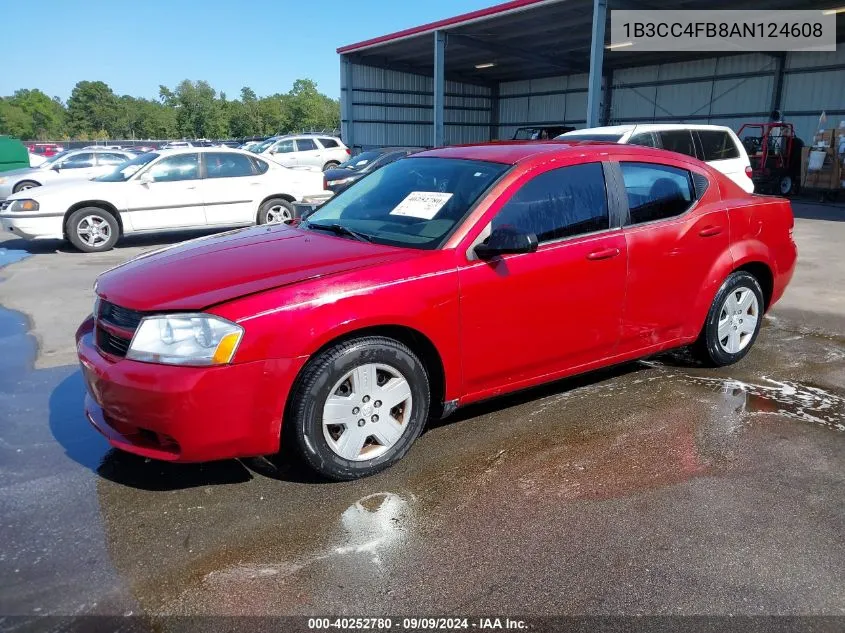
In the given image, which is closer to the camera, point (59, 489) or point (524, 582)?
point (524, 582)

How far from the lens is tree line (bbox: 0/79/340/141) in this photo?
84.0 meters

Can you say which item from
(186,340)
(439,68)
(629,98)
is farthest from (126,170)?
(629,98)

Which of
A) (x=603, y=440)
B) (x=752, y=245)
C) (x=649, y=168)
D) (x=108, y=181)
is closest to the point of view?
(x=603, y=440)

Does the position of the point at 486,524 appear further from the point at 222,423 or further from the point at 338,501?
the point at 222,423

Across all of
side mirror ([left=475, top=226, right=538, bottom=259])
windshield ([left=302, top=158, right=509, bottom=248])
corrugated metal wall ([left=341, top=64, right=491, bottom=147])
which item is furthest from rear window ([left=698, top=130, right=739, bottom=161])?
corrugated metal wall ([left=341, top=64, right=491, bottom=147])

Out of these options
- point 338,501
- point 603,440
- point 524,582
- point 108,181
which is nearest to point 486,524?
point 524,582

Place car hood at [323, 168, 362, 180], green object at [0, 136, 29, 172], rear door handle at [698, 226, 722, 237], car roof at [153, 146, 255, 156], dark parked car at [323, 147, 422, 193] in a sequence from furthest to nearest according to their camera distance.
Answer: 1. green object at [0, 136, 29, 172]
2. car hood at [323, 168, 362, 180]
3. dark parked car at [323, 147, 422, 193]
4. car roof at [153, 146, 255, 156]
5. rear door handle at [698, 226, 722, 237]

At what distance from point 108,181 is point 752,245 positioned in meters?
9.00

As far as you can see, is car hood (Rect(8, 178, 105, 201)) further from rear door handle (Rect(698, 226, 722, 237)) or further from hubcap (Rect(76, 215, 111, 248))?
rear door handle (Rect(698, 226, 722, 237))

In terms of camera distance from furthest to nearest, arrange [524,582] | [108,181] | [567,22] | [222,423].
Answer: [567,22], [108,181], [222,423], [524,582]

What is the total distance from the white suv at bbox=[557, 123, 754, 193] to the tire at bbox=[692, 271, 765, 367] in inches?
228

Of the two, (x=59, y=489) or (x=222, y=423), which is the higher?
(x=222, y=423)

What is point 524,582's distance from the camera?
7.92 feet

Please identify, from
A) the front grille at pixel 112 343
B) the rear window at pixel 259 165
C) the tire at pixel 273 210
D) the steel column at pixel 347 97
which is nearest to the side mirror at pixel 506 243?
the front grille at pixel 112 343
